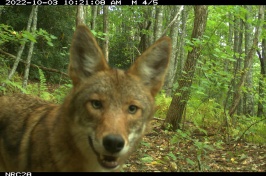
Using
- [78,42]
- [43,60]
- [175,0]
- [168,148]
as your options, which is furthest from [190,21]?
[78,42]

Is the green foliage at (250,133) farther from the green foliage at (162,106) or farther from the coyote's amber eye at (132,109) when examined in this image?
the coyote's amber eye at (132,109)

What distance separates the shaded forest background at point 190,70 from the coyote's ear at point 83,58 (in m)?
2.20

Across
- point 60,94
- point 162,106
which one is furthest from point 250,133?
point 60,94

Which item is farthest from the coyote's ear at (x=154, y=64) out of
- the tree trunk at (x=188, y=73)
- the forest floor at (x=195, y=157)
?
the tree trunk at (x=188, y=73)

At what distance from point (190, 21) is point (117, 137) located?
31458 millimetres

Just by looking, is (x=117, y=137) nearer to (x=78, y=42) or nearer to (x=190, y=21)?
(x=78, y=42)

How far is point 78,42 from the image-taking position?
12.7 feet

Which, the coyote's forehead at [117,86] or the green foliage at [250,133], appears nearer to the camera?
the coyote's forehead at [117,86]

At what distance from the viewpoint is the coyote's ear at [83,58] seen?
384 cm

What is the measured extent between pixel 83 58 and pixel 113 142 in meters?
1.47

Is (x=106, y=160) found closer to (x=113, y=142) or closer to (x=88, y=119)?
(x=113, y=142)

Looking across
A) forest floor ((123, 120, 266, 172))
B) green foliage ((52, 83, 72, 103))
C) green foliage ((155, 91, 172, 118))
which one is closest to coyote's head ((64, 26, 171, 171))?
forest floor ((123, 120, 266, 172))

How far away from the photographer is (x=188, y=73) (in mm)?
8719

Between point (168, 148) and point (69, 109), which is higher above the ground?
point (69, 109)
